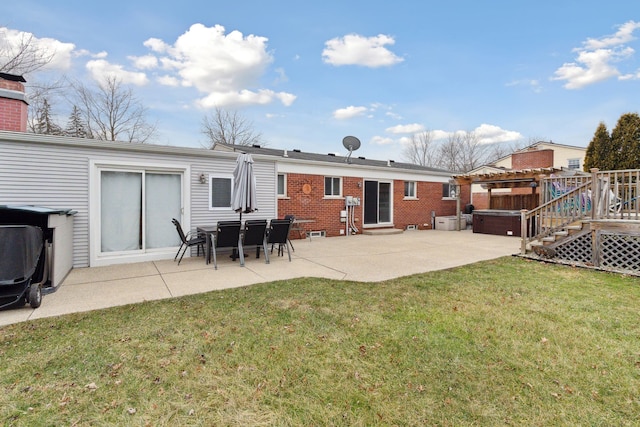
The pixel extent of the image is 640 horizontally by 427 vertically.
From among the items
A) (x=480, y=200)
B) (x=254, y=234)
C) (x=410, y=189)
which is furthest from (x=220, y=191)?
(x=480, y=200)

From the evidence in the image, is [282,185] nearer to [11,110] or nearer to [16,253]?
[11,110]

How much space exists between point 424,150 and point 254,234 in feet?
106

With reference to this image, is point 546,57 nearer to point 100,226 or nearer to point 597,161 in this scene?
point 597,161

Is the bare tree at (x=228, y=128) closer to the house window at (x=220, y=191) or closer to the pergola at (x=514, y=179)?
the pergola at (x=514, y=179)

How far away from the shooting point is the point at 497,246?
969cm

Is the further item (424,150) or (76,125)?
(424,150)

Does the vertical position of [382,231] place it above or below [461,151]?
below

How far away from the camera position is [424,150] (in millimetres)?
34938

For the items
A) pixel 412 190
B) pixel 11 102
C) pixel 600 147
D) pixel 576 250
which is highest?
pixel 600 147

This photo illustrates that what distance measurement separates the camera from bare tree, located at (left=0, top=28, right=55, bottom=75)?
13148mm

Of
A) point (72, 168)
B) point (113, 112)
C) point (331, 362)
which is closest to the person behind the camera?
point (331, 362)

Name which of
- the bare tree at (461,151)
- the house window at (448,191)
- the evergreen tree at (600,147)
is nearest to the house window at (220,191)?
the house window at (448,191)

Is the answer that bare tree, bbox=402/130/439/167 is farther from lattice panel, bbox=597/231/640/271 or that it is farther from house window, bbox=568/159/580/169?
lattice panel, bbox=597/231/640/271

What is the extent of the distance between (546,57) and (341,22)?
8.90 metres
